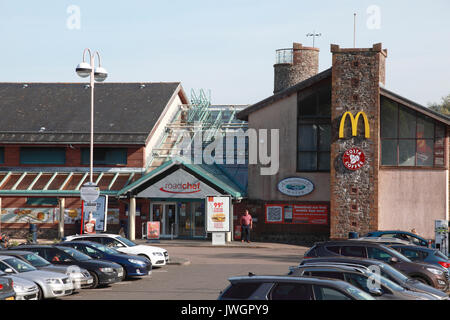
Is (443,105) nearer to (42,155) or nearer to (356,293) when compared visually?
(42,155)

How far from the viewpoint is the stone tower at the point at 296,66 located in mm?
62719

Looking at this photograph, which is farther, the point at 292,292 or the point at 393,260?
the point at 393,260

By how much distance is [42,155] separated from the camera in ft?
154

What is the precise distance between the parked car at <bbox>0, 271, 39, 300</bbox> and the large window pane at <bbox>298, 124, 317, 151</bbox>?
26697 mm

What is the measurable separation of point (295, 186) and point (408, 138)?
735cm

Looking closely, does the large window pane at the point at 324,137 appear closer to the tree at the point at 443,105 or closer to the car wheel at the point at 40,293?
the car wheel at the point at 40,293

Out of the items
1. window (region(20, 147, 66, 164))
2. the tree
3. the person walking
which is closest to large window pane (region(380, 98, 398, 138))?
the person walking

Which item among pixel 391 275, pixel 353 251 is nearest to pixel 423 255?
pixel 353 251

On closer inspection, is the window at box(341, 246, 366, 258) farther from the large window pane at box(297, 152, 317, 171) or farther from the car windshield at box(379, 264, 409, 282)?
the large window pane at box(297, 152, 317, 171)

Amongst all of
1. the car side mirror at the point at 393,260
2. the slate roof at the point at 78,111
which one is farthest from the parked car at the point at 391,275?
the slate roof at the point at 78,111

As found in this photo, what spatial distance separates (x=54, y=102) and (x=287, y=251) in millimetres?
22645
